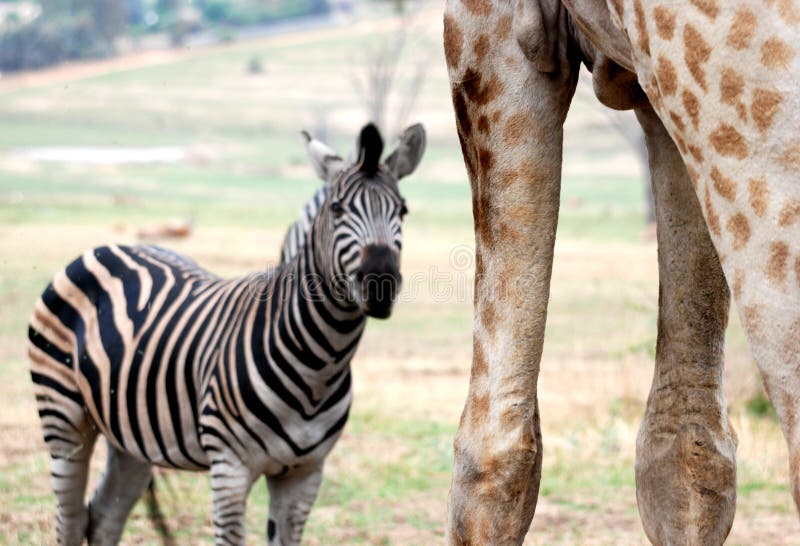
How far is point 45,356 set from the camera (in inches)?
200

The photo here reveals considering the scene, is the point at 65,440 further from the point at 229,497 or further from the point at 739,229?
the point at 739,229

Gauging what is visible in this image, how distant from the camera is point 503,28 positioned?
2.68m

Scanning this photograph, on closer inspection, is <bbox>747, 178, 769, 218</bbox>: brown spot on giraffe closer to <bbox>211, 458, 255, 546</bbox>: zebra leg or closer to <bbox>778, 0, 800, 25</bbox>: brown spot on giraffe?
<bbox>778, 0, 800, 25</bbox>: brown spot on giraffe

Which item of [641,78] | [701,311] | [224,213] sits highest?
[224,213]

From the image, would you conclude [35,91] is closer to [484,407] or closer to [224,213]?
[224,213]

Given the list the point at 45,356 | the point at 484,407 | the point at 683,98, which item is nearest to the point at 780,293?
the point at 683,98

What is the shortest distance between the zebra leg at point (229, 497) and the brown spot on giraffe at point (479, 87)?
2.15m

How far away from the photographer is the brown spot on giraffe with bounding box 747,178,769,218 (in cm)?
185

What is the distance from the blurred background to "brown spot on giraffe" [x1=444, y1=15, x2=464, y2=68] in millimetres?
3199

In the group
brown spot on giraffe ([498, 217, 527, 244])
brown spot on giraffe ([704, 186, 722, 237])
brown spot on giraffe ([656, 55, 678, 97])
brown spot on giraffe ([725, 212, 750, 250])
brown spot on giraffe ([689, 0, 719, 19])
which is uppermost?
brown spot on giraffe ([689, 0, 719, 19])

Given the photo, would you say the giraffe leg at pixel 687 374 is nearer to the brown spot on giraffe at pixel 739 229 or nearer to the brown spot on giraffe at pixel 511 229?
the brown spot on giraffe at pixel 511 229

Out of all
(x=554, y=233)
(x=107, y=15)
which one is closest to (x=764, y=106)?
(x=554, y=233)

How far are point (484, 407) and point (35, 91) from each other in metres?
53.6

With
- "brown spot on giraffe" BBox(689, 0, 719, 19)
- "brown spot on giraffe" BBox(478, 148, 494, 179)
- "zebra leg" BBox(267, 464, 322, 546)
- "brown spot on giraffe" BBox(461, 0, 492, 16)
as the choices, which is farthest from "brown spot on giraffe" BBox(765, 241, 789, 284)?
"zebra leg" BBox(267, 464, 322, 546)
